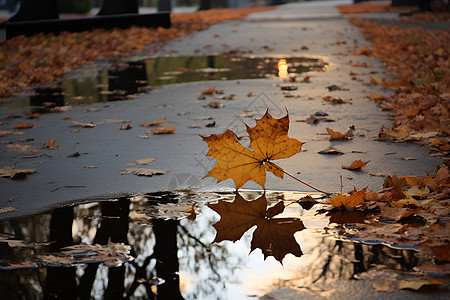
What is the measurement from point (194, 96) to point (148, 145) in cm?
243

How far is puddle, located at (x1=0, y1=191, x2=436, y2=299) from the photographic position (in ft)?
7.44

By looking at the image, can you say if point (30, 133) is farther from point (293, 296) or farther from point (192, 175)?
point (293, 296)

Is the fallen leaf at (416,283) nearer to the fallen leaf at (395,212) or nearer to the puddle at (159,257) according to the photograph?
the puddle at (159,257)

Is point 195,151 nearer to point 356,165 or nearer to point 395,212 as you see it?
point 356,165

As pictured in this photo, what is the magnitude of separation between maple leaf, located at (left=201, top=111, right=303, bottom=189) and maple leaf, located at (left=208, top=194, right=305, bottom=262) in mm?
144

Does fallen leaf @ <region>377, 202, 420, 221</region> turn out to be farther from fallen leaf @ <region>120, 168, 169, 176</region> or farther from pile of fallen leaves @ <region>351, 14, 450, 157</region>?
fallen leaf @ <region>120, 168, 169, 176</region>

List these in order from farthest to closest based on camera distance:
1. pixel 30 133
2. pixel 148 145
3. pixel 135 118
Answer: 1. pixel 135 118
2. pixel 30 133
3. pixel 148 145

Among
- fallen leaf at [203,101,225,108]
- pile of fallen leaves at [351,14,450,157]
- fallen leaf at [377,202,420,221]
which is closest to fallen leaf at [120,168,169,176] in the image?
fallen leaf at [377,202,420,221]

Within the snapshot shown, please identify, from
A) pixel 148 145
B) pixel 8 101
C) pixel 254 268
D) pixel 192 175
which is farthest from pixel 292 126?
pixel 8 101

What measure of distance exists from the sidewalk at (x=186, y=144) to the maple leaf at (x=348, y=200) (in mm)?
317

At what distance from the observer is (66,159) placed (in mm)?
4281

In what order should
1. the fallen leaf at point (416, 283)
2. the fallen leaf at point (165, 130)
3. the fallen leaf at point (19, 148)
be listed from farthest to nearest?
1. the fallen leaf at point (165, 130)
2. the fallen leaf at point (19, 148)
3. the fallen leaf at point (416, 283)

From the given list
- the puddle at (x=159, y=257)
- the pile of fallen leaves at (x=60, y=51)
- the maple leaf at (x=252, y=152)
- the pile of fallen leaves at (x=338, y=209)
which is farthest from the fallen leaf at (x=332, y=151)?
the pile of fallen leaves at (x=60, y=51)

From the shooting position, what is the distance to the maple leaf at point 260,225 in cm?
266
